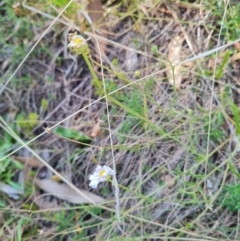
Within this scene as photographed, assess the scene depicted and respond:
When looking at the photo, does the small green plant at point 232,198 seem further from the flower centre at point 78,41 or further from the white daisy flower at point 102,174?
the flower centre at point 78,41

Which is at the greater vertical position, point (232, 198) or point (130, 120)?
point (130, 120)

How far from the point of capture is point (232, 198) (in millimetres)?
1377

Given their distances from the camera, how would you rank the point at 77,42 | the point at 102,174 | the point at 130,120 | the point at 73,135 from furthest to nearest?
the point at 73,135
the point at 130,120
the point at 102,174
the point at 77,42

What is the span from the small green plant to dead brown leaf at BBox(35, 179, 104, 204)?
0.37 meters

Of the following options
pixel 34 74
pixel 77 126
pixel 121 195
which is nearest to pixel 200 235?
pixel 121 195

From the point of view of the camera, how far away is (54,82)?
1807mm

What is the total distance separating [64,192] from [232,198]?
54 centimetres

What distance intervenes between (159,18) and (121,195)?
1.79 feet

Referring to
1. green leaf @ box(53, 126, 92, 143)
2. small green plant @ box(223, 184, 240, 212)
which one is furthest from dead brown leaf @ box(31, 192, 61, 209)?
small green plant @ box(223, 184, 240, 212)

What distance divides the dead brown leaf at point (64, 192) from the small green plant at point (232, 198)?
374 mm

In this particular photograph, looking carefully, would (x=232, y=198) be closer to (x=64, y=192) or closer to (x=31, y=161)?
(x=64, y=192)

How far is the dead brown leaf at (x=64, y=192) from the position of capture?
1627mm

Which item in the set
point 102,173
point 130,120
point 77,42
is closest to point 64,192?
point 130,120

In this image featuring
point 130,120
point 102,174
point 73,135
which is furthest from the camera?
point 73,135
